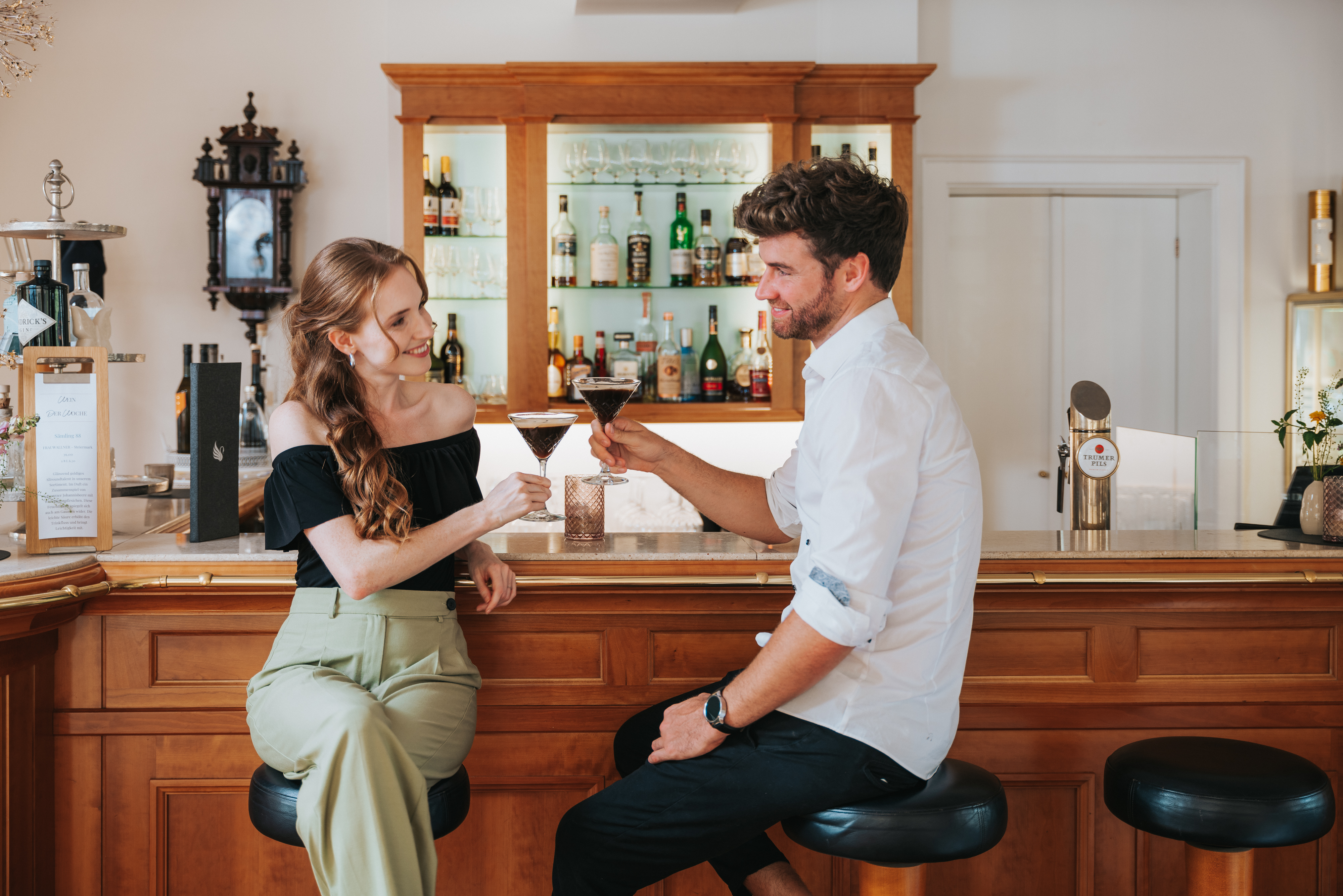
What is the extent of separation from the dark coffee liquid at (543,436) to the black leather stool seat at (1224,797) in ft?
3.40

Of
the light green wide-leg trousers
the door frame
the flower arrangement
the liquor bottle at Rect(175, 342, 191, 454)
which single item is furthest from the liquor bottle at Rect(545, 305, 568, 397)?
the flower arrangement

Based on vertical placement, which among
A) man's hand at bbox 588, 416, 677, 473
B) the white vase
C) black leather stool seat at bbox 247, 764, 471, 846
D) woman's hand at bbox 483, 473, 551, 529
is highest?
man's hand at bbox 588, 416, 677, 473

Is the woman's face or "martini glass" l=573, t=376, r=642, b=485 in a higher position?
the woman's face

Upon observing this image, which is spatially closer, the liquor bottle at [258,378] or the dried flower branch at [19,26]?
the dried flower branch at [19,26]

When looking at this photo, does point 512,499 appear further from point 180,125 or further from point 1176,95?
point 1176,95

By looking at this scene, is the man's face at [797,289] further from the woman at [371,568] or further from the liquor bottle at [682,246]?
the liquor bottle at [682,246]

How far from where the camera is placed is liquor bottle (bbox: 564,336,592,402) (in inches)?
141

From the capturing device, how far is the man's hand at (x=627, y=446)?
1774mm

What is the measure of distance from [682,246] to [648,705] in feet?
7.14

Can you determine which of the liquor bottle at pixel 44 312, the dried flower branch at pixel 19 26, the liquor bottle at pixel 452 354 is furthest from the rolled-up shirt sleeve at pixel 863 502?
the liquor bottle at pixel 452 354

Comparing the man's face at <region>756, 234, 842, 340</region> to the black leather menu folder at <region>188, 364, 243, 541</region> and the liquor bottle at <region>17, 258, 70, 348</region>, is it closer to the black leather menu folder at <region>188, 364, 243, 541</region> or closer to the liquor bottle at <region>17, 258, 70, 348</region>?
the black leather menu folder at <region>188, 364, 243, 541</region>

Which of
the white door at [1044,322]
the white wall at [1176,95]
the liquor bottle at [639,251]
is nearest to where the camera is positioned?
the liquor bottle at [639,251]

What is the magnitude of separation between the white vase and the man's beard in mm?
1139

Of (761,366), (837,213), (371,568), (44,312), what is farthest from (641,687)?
(761,366)
